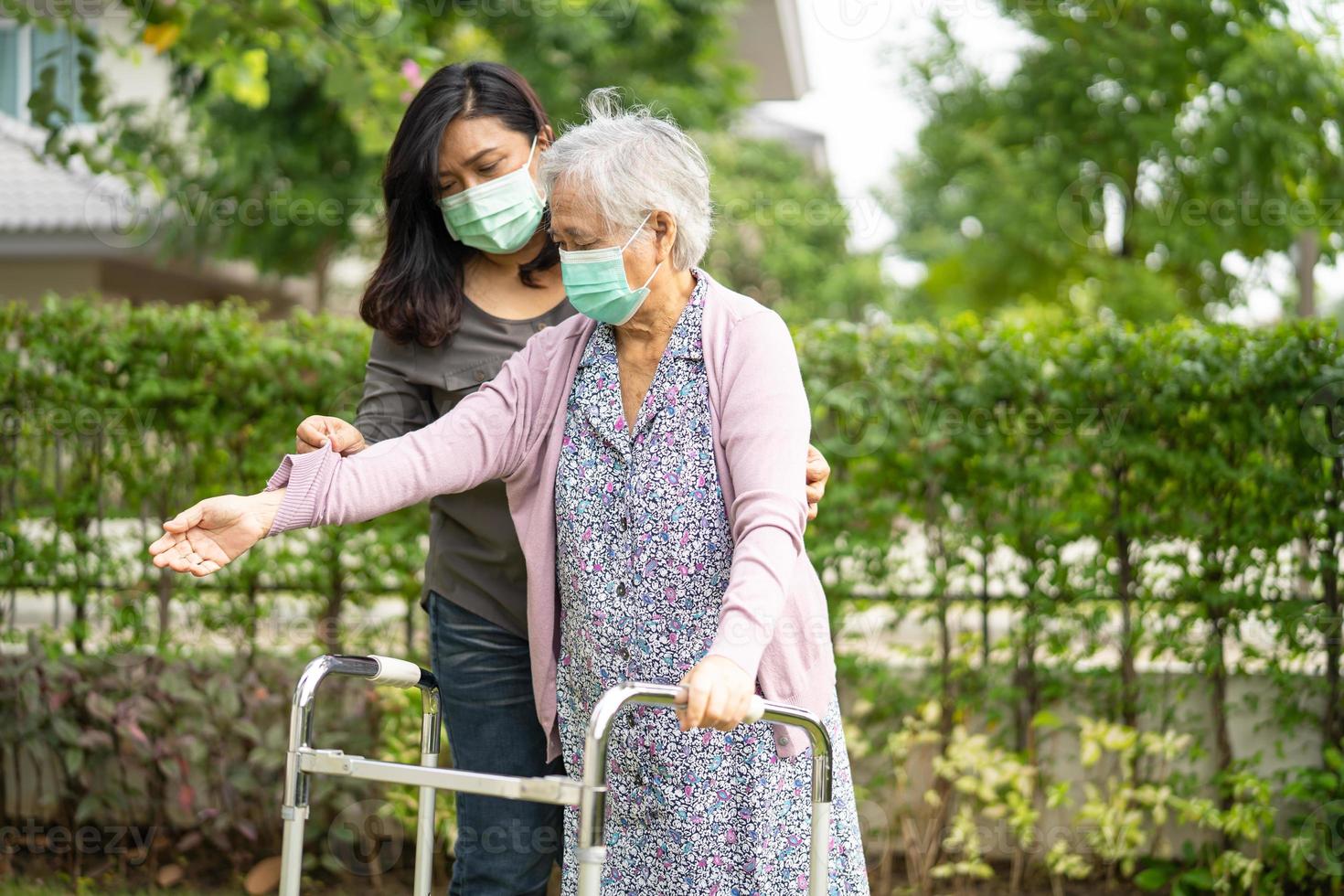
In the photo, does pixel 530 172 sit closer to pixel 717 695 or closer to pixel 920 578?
pixel 717 695

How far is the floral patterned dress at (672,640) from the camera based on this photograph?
2.10m

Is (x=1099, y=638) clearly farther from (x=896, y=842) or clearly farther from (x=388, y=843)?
(x=388, y=843)

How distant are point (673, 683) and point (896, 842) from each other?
2859 millimetres

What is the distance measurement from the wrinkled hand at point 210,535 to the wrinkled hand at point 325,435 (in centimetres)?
24

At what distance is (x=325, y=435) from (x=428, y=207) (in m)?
0.58

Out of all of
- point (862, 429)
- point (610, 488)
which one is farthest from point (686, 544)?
point (862, 429)

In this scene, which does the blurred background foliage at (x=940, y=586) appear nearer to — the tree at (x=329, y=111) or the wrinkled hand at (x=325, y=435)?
the wrinkled hand at (x=325, y=435)

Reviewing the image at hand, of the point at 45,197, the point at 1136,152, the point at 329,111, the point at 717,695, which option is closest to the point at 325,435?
the point at 717,695

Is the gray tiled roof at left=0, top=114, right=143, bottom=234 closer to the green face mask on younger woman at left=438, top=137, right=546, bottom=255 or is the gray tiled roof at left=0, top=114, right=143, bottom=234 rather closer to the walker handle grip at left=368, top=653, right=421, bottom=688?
the green face mask on younger woman at left=438, top=137, right=546, bottom=255

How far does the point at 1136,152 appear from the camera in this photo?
32.6 feet

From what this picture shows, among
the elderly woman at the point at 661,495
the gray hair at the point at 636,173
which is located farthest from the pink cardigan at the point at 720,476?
the gray hair at the point at 636,173

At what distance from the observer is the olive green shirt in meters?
2.49

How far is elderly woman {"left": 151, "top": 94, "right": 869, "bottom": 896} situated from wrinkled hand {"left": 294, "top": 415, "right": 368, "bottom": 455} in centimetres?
10

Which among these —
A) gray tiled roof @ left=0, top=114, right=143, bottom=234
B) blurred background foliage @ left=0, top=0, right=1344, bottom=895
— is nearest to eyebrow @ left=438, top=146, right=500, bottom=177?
blurred background foliage @ left=0, top=0, right=1344, bottom=895
